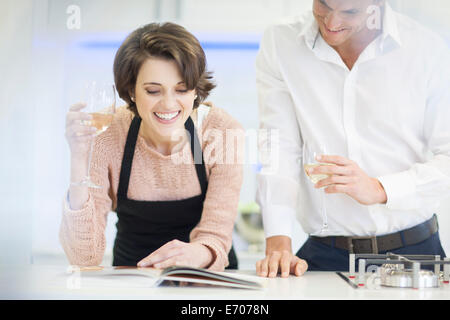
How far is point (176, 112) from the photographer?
161 cm

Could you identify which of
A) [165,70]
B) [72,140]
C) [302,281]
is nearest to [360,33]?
[165,70]

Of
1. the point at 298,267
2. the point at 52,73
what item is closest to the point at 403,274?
the point at 298,267

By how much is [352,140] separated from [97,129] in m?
0.70

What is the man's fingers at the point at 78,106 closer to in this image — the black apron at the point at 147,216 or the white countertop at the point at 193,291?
the black apron at the point at 147,216

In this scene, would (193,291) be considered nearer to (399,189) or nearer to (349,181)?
(349,181)

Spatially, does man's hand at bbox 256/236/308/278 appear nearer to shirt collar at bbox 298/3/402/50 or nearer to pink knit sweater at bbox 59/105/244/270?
Result: pink knit sweater at bbox 59/105/244/270

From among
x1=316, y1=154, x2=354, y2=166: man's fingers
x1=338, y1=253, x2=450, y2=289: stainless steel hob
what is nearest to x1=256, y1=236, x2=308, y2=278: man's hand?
x1=338, y1=253, x2=450, y2=289: stainless steel hob

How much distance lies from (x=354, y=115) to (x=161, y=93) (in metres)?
0.55

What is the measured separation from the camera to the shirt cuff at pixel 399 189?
1.56 meters

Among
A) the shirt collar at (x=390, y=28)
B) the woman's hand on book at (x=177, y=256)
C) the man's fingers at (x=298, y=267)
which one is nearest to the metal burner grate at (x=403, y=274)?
the man's fingers at (x=298, y=267)
